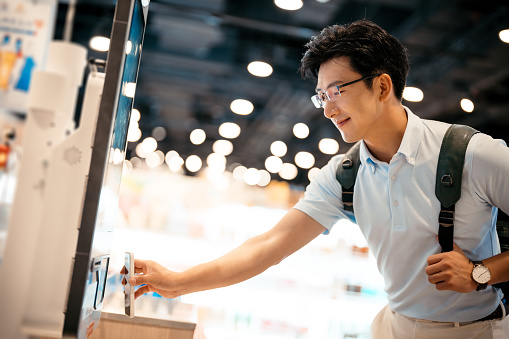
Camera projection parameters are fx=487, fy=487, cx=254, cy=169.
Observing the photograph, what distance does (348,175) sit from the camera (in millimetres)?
1970

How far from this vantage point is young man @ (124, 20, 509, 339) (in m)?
1.63

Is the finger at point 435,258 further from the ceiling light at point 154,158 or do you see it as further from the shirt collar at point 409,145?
the ceiling light at point 154,158

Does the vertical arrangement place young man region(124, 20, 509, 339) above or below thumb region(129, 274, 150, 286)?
above

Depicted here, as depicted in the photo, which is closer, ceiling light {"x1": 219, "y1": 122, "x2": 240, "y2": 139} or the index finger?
the index finger

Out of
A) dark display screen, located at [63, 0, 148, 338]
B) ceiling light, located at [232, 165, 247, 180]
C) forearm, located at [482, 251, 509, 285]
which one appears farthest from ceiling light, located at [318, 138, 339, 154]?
dark display screen, located at [63, 0, 148, 338]

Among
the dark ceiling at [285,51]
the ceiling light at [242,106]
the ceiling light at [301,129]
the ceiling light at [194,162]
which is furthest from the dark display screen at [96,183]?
the ceiling light at [194,162]

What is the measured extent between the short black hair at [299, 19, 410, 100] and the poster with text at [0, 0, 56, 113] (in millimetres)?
1814

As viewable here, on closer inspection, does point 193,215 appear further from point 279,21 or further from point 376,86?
point 376,86

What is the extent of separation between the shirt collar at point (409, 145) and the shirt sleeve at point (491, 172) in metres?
0.21

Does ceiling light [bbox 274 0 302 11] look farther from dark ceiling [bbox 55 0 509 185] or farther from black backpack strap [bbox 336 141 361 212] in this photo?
black backpack strap [bbox 336 141 361 212]

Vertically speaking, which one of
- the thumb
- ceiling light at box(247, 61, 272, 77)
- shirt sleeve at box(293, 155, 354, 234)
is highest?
ceiling light at box(247, 61, 272, 77)

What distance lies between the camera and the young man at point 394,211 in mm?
1628

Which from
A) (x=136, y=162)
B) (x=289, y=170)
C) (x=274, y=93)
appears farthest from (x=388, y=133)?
(x=136, y=162)

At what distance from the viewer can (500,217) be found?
170 cm
